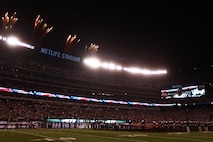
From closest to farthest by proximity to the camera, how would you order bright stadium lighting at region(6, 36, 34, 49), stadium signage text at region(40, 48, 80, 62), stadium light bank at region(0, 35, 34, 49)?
stadium light bank at region(0, 35, 34, 49), bright stadium lighting at region(6, 36, 34, 49), stadium signage text at region(40, 48, 80, 62)

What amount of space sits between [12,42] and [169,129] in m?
51.7

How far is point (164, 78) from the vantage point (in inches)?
4284

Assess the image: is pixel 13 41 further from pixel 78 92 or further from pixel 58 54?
pixel 78 92

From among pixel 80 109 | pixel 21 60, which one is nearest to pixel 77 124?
pixel 80 109

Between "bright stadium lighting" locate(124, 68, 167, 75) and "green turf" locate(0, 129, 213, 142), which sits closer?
"green turf" locate(0, 129, 213, 142)

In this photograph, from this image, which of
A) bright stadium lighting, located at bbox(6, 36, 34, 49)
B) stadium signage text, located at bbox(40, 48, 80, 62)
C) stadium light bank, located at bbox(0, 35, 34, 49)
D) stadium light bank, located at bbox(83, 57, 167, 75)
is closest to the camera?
stadium light bank, located at bbox(0, 35, 34, 49)

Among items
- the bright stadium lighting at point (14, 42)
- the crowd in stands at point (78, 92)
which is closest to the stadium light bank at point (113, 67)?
the crowd in stands at point (78, 92)

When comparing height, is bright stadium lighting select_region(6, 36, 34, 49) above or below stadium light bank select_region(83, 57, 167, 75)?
above

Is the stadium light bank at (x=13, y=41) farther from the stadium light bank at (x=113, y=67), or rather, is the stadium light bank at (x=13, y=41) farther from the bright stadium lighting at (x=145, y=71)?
the bright stadium lighting at (x=145, y=71)

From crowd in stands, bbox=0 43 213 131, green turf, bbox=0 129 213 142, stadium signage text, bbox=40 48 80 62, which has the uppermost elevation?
stadium signage text, bbox=40 48 80 62

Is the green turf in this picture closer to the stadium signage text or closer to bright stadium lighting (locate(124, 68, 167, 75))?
the stadium signage text

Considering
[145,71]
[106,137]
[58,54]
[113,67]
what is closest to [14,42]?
[58,54]

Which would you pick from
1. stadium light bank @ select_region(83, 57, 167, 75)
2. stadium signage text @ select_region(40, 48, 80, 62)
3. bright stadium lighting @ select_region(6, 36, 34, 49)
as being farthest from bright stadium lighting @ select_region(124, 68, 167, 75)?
bright stadium lighting @ select_region(6, 36, 34, 49)

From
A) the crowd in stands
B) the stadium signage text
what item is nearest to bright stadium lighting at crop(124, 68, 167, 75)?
the crowd in stands
